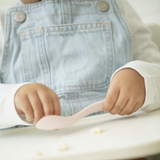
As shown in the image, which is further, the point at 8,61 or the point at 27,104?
the point at 8,61

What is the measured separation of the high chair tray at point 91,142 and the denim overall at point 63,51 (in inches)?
6.1

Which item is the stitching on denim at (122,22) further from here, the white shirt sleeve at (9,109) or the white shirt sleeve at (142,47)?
the white shirt sleeve at (9,109)

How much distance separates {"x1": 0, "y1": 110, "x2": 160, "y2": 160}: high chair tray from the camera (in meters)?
0.24

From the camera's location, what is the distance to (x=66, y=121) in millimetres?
344

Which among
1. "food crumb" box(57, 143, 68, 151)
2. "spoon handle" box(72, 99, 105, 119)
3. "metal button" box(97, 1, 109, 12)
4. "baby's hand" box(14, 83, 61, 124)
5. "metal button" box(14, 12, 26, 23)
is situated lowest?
"food crumb" box(57, 143, 68, 151)

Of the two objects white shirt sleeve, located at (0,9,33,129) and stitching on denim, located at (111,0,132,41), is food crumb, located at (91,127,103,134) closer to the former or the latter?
white shirt sleeve, located at (0,9,33,129)

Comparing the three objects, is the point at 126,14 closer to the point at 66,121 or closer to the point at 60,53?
the point at 60,53

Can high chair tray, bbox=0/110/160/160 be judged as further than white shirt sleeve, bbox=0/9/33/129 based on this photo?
No

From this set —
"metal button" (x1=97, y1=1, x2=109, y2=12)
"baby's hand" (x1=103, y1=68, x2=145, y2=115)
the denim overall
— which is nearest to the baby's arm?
"baby's hand" (x1=103, y1=68, x2=145, y2=115)

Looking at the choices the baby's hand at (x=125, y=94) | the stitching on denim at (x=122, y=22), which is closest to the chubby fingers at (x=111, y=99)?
the baby's hand at (x=125, y=94)

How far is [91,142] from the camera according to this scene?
271mm

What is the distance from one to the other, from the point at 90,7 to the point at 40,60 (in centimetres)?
20

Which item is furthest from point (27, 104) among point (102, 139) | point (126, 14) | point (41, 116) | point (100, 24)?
point (126, 14)

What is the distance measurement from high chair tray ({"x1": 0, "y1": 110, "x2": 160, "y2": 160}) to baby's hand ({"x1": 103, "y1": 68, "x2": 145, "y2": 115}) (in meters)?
0.03
